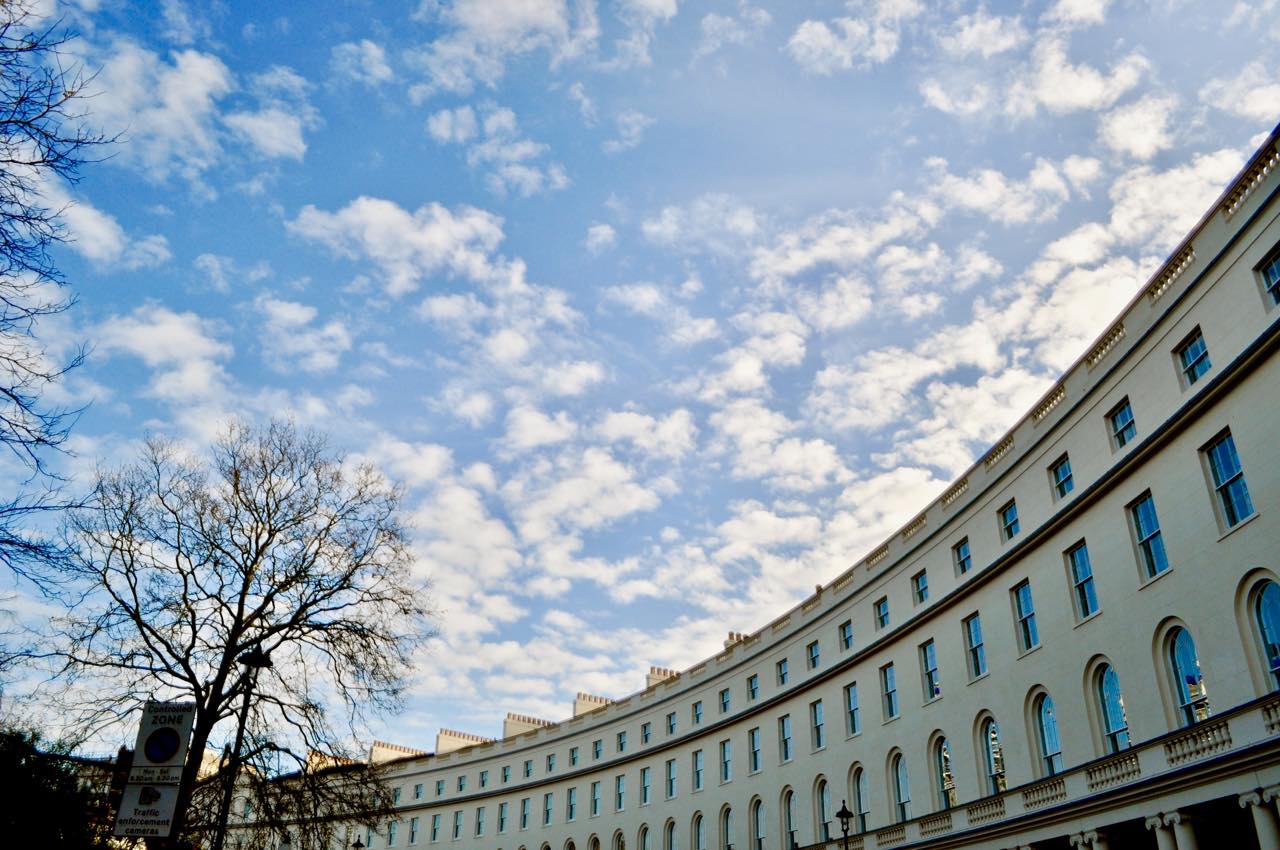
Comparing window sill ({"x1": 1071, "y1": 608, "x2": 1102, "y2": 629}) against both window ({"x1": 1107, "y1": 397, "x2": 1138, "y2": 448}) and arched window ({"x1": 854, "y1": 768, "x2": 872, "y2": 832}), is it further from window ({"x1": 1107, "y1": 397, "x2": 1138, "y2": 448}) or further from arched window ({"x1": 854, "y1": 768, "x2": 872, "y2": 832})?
arched window ({"x1": 854, "y1": 768, "x2": 872, "y2": 832})

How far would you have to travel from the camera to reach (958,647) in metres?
30.8

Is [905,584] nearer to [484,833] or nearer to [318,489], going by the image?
[318,489]

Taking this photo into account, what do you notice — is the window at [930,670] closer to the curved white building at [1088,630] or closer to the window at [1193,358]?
the curved white building at [1088,630]

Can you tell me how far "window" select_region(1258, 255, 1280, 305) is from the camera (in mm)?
Answer: 19078

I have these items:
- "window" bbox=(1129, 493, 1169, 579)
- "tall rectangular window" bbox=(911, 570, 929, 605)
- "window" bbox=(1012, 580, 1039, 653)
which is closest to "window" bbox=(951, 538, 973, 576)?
"tall rectangular window" bbox=(911, 570, 929, 605)

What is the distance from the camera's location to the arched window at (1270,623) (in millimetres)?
18406

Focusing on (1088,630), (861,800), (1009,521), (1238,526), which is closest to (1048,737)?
(1088,630)

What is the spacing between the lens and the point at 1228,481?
2011cm

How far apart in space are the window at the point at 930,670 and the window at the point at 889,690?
Result: 1877 mm

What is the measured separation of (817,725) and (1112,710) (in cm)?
1798

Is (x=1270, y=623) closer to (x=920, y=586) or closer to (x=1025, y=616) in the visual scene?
(x=1025, y=616)

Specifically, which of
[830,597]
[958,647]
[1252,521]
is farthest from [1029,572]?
[830,597]

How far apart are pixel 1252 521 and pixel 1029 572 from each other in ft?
29.4

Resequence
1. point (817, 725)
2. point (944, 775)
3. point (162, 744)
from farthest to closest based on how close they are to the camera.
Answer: point (817, 725), point (944, 775), point (162, 744)
